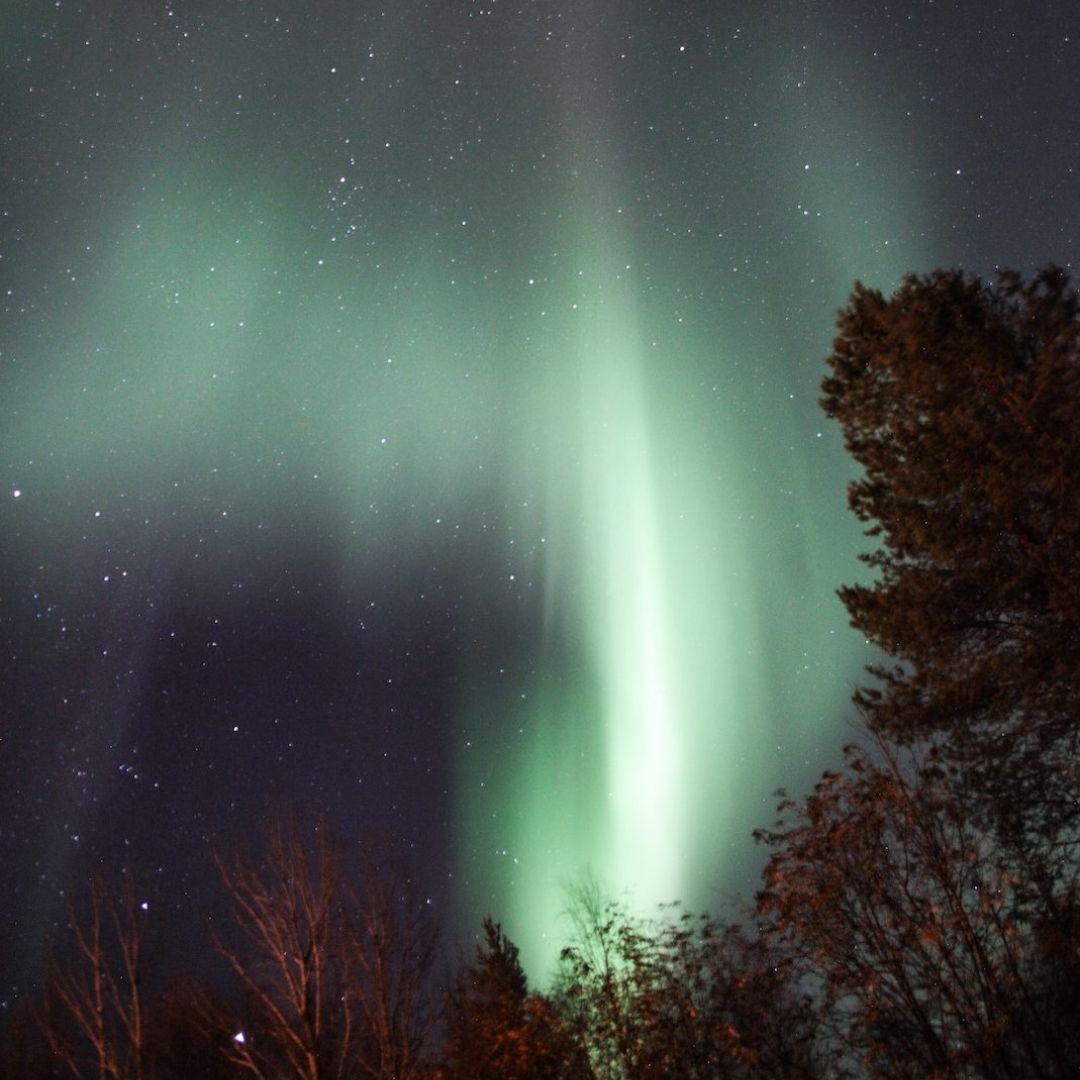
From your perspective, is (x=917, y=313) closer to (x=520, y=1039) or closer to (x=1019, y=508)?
(x=1019, y=508)

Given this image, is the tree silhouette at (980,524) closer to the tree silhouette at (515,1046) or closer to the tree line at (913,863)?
the tree line at (913,863)

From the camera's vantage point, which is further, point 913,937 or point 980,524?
point 980,524

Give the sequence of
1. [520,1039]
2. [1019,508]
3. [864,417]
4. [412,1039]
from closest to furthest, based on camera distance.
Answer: [520,1039] < [1019,508] < [412,1039] < [864,417]

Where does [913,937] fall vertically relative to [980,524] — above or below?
below

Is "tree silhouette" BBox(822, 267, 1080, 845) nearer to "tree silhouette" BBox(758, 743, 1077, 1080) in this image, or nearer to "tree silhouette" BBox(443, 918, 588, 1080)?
"tree silhouette" BBox(758, 743, 1077, 1080)

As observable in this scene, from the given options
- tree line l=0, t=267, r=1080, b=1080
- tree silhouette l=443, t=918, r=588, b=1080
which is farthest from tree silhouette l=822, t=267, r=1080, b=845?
tree silhouette l=443, t=918, r=588, b=1080

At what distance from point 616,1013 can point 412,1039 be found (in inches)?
135

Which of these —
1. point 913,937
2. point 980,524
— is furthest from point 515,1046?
point 980,524

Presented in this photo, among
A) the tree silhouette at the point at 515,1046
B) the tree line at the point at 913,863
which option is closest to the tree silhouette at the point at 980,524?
the tree line at the point at 913,863

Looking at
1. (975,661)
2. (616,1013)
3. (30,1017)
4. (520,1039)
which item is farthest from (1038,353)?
(30,1017)

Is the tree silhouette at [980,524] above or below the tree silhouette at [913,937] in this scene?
above

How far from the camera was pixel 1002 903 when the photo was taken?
10.1 meters

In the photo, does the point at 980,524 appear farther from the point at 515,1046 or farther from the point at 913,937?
the point at 515,1046

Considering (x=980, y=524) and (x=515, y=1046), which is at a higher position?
(x=980, y=524)
